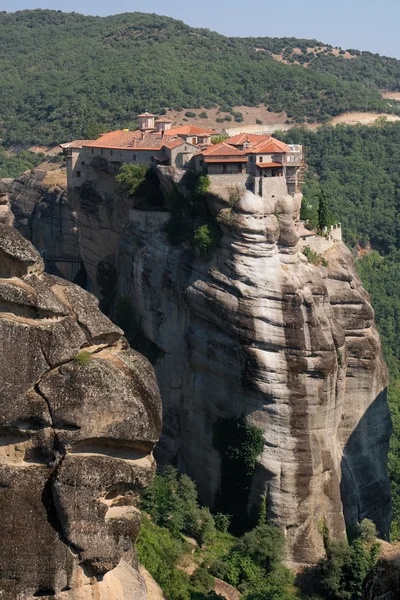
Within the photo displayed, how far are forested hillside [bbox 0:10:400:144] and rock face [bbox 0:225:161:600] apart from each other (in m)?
73.3

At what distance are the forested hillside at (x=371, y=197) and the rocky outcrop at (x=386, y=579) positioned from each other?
48.2m

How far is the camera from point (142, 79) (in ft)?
340


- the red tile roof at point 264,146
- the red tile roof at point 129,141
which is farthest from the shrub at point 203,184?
the red tile roof at point 129,141

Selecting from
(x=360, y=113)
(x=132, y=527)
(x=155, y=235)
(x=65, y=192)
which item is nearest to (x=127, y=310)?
(x=155, y=235)

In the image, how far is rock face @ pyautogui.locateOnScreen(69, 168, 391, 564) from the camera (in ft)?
141

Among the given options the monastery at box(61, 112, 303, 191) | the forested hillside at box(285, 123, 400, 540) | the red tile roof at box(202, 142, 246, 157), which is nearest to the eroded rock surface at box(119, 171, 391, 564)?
the monastery at box(61, 112, 303, 191)

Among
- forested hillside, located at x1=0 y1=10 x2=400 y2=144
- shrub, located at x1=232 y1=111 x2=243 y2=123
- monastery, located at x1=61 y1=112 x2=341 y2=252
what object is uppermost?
forested hillside, located at x1=0 y1=10 x2=400 y2=144

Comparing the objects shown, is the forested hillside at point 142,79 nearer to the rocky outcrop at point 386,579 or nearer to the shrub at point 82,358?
the shrub at point 82,358

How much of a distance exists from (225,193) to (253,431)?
33.9 feet

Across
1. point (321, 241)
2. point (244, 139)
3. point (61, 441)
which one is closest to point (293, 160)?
point (244, 139)

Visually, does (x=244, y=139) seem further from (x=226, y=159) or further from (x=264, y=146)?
(x=226, y=159)

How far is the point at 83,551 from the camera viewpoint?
1928cm

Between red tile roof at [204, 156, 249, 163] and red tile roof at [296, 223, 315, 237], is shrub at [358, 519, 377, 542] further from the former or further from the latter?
red tile roof at [204, 156, 249, 163]

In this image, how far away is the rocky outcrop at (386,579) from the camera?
1337cm
